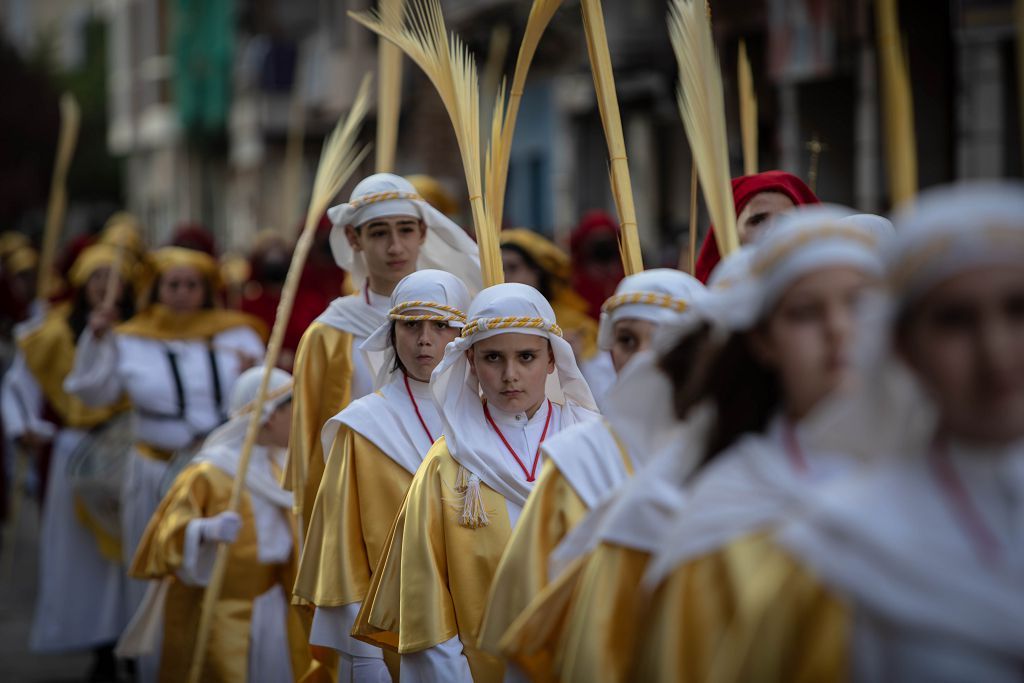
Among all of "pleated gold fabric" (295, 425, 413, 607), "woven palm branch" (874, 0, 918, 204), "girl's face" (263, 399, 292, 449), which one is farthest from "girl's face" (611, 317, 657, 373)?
"girl's face" (263, 399, 292, 449)

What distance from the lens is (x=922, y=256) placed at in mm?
2510

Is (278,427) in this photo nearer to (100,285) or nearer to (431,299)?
(431,299)

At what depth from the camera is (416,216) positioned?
646cm

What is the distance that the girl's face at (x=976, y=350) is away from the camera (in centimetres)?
246

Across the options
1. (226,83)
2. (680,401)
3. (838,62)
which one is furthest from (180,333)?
(226,83)

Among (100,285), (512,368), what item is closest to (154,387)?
(100,285)

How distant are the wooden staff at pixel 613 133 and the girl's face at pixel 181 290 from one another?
446 cm

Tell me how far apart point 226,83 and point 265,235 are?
2887cm

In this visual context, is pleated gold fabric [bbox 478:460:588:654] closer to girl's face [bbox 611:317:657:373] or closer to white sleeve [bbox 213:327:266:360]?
girl's face [bbox 611:317:657:373]

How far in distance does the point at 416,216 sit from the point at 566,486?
2714 millimetres

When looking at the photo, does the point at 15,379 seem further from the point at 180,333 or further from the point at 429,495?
the point at 429,495

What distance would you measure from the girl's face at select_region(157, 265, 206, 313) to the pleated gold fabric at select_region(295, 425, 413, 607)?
11.7 ft

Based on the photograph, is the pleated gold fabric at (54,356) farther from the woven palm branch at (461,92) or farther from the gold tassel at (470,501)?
the gold tassel at (470,501)

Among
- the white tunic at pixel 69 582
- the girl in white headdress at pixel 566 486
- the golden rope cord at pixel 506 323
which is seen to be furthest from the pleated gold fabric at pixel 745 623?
the white tunic at pixel 69 582
